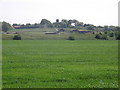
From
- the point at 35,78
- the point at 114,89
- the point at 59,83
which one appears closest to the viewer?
the point at 114,89

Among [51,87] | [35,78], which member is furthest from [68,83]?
[35,78]

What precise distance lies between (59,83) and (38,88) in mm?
1874

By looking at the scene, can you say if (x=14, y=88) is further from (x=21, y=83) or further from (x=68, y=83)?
(x=68, y=83)

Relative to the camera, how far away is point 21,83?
16828mm

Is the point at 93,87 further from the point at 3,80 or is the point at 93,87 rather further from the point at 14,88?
the point at 3,80

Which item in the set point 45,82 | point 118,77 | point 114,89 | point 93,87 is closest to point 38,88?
point 45,82

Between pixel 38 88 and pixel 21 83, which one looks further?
pixel 21 83

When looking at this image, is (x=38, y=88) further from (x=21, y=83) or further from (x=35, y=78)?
(x=35, y=78)

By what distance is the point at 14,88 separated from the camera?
15266 millimetres

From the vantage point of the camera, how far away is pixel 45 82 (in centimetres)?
1709

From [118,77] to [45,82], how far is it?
515 centimetres

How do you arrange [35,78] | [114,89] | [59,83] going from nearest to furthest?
[114,89]
[59,83]
[35,78]

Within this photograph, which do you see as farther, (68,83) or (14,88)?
(68,83)

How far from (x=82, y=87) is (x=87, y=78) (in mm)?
3375
